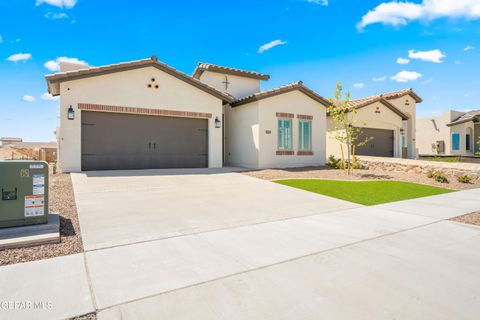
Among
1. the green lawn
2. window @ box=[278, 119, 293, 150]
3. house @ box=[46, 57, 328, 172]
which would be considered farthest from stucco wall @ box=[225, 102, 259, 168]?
the green lawn

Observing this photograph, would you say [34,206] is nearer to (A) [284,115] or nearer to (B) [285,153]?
(B) [285,153]

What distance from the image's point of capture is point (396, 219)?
596 centimetres

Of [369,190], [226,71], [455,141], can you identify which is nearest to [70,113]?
[226,71]

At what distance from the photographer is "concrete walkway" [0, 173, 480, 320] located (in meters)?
2.63

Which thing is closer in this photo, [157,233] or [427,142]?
[157,233]

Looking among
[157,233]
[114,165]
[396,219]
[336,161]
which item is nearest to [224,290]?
[157,233]

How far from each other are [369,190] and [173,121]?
31.1 feet

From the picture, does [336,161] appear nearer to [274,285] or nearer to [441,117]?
[274,285]

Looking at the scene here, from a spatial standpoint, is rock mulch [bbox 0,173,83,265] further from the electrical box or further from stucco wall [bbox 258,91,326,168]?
stucco wall [bbox 258,91,326,168]

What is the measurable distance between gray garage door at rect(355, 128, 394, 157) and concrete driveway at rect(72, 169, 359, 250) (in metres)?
13.2

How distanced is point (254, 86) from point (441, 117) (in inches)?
914

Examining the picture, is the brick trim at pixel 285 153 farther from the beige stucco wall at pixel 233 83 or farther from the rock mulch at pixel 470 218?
the rock mulch at pixel 470 218

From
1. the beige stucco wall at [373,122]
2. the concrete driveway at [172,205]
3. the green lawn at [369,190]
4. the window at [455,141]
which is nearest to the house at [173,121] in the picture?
the concrete driveway at [172,205]

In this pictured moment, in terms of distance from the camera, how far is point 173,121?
14.0 metres
